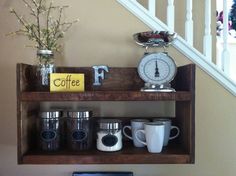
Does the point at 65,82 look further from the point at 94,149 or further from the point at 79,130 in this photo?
the point at 94,149

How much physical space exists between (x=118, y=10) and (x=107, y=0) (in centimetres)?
7

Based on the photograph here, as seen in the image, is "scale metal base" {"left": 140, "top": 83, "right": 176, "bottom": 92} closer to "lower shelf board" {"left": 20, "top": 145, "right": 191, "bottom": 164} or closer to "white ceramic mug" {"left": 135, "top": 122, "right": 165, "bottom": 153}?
"white ceramic mug" {"left": 135, "top": 122, "right": 165, "bottom": 153}

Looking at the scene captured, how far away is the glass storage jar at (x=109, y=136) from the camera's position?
1218mm

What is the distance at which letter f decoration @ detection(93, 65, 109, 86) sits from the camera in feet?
4.44

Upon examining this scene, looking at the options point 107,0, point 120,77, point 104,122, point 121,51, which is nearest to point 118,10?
point 107,0

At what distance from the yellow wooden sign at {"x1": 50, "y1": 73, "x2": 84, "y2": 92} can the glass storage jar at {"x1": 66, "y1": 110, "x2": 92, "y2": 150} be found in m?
0.11

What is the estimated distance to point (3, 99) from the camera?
142 centimetres

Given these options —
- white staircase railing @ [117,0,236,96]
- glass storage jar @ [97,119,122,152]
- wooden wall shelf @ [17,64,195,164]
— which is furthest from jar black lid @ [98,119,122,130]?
white staircase railing @ [117,0,236,96]

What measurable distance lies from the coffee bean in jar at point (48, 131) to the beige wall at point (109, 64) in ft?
0.83

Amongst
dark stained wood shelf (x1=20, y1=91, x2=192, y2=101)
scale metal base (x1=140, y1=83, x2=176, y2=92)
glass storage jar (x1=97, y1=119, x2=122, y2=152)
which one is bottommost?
glass storage jar (x1=97, y1=119, x2=122, y2=152)

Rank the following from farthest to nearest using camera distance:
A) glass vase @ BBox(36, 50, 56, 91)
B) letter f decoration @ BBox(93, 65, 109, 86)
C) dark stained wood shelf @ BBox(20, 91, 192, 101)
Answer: letter f decoration @ BBox(93, 65, 109, 86) < glass vase @ BBox(36, 50, 56, 91) < dark stained wood shelf @ BBox(20, 91, 192, 101)

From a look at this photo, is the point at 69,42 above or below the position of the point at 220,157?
above

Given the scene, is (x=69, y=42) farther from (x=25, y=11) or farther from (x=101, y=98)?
(x=101, y=98)

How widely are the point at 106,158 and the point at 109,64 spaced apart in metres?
0.49
